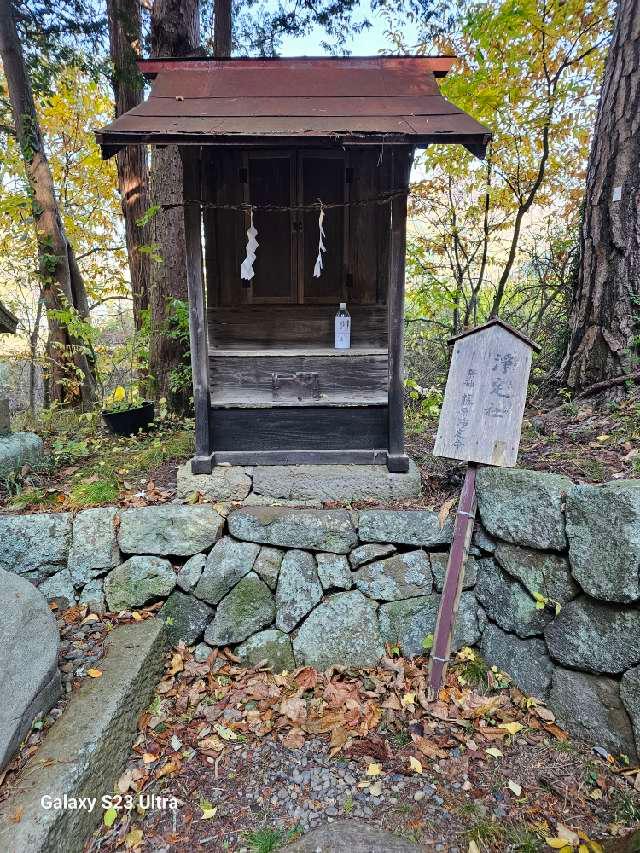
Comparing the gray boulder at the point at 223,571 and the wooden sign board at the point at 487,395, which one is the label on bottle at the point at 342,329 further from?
the gray boulder at the point at 223,571

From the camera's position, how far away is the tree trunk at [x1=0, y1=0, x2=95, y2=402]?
6258 millimetres

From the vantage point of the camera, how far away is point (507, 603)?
10.5ft

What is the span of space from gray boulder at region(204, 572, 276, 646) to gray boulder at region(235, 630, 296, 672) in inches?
2.3

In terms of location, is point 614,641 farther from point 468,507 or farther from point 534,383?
point 534,383

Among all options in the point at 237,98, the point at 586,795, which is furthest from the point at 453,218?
the point at 586,795

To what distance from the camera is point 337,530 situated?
3578 millimetres

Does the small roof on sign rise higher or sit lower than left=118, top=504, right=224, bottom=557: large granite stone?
higher

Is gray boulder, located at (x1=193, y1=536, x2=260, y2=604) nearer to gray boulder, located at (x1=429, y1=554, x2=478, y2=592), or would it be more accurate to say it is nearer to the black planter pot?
gray boulder, located at (x1=429, y1=554, x2=478, y2=592)

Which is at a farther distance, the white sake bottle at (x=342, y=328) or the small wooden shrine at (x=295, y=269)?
the white sake bottle at (x=342, y=328)

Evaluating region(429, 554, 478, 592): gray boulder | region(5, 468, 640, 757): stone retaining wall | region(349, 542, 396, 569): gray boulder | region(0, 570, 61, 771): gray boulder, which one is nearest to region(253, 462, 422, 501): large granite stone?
region(5, 468, 640, 757): stone retaining wall

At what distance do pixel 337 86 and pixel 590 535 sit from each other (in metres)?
3.73

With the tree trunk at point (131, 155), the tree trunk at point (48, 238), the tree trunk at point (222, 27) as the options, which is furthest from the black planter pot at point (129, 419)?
the tree trunk at point (222, 27)

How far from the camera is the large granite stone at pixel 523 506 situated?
2947mm

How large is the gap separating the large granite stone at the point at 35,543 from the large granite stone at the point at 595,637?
344 cm
